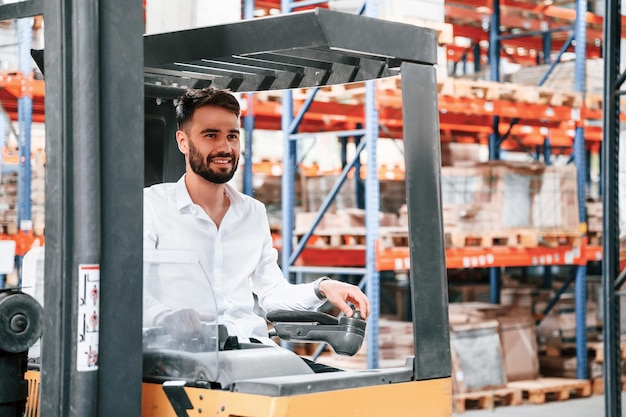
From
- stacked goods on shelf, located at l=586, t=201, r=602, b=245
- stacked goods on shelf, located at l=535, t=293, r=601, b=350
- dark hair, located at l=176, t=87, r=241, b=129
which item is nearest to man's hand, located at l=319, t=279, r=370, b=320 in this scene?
dark hair, located at l=176, t=87, r=241, b=129

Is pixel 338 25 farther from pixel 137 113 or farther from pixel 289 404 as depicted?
pixel 289 404

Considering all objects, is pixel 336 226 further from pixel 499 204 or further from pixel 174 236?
pixel 174 236

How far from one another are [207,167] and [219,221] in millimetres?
250

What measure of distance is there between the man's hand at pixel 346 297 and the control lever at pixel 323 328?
3 centimetres

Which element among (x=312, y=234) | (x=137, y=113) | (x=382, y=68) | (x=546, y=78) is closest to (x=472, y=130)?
(x=546, y=78)

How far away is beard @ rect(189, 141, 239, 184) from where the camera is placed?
3.42 meters

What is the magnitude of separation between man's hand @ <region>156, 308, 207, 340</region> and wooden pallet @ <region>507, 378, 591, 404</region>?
7.55 meters

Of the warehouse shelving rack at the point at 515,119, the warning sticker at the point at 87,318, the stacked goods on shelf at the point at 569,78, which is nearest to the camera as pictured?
the warning sticker at the point at 87,318

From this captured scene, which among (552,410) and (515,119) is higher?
(515,119)

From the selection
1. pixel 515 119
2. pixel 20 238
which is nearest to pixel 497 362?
pixel 515 119

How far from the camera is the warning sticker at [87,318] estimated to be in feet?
8.14

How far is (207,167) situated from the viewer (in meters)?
3.43

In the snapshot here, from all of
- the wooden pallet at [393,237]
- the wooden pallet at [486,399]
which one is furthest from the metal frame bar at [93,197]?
the wooden pallet at [486,399]

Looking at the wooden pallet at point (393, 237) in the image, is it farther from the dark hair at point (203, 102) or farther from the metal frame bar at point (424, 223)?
the metal frame bar at point (424, 223)
